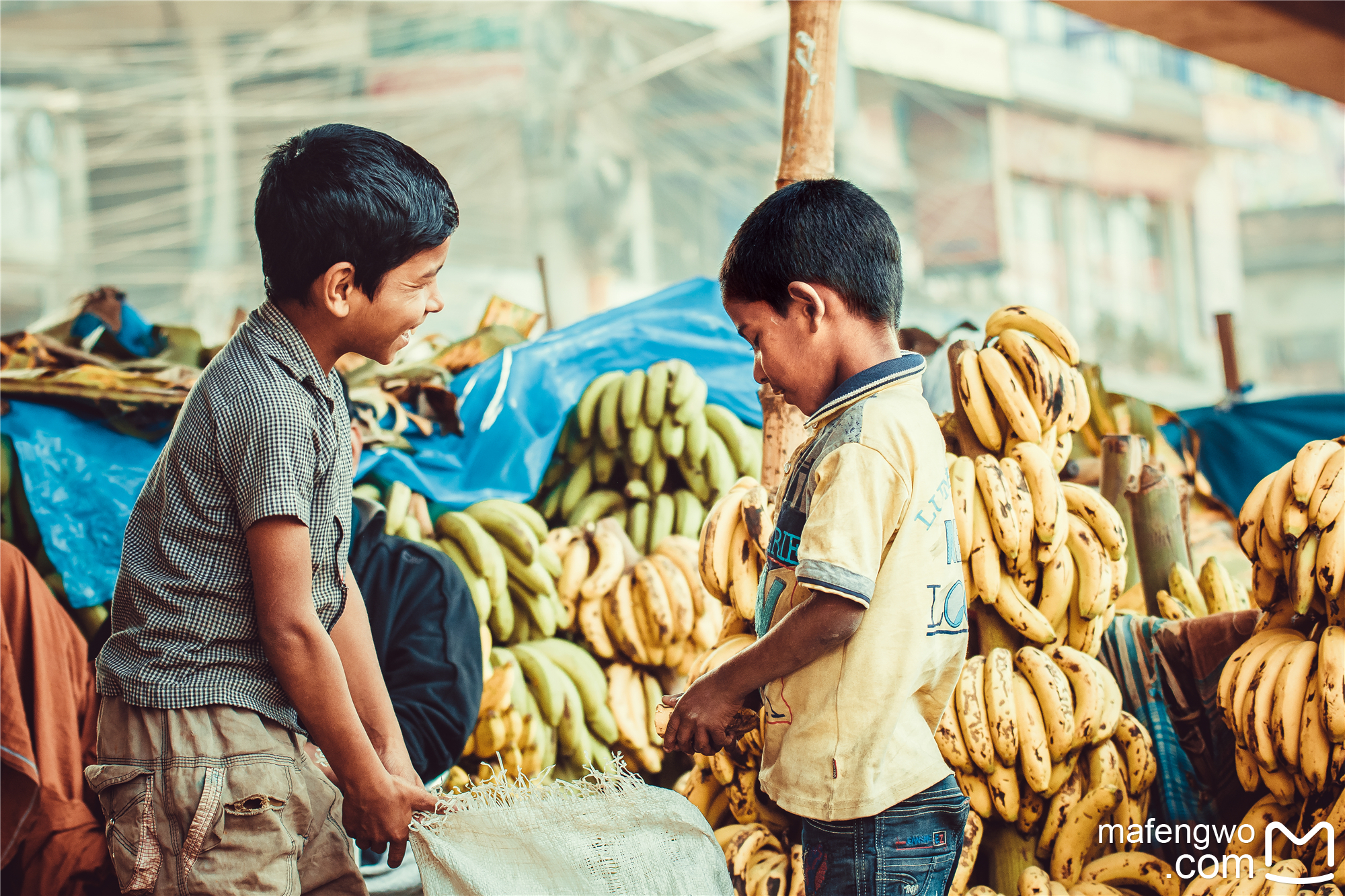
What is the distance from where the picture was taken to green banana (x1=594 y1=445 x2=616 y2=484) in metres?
3.31

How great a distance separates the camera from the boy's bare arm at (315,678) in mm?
1139

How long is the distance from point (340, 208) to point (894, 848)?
3.33 ft

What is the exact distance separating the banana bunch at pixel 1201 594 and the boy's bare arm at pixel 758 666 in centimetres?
175

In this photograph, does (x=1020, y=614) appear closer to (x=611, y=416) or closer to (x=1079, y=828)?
(x=1079, y=828)

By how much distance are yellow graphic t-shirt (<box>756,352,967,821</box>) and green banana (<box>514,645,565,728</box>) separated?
1555 millimetres

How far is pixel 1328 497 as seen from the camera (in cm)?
187

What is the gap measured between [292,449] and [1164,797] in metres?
2.00

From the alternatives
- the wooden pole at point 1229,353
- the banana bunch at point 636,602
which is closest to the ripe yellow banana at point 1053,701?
the banana bunch at point 636,602

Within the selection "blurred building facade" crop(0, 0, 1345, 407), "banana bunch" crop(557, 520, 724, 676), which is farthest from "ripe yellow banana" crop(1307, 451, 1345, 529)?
"blurred building facade" crop(0, 0, 1345, 407)

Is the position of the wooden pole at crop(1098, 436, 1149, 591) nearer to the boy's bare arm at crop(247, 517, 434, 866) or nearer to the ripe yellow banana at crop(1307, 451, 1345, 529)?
the ripe yellow banana at crop(1307, 451, 1345, 529)

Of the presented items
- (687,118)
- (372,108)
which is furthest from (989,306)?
(372,108)

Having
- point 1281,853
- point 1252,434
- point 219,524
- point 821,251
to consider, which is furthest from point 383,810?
point 1252,434

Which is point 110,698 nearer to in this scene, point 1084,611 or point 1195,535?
point 1084,611

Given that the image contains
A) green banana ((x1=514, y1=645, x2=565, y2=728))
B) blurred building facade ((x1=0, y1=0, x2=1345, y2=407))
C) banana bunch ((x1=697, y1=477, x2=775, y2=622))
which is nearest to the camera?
banana bunch ((x1=697, y1=477, x2=775, y2=622))
